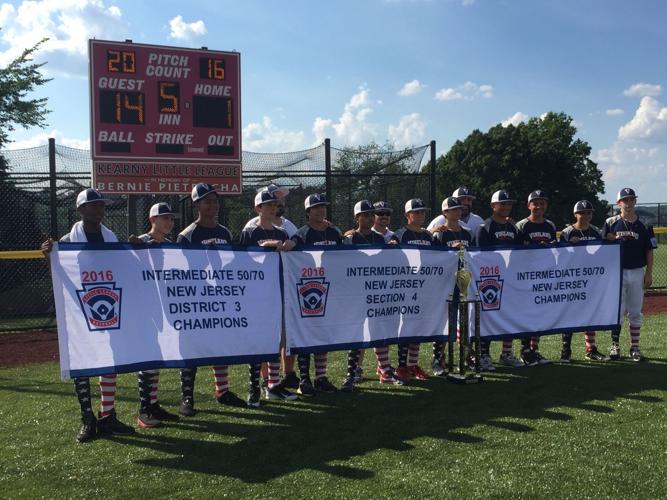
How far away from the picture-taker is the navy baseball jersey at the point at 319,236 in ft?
21.2

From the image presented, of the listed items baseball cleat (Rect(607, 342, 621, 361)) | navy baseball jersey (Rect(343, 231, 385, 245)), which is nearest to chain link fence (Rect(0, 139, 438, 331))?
navy baseball jersey (Rect(343, 231, 385, 245))

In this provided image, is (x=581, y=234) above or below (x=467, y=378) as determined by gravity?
above

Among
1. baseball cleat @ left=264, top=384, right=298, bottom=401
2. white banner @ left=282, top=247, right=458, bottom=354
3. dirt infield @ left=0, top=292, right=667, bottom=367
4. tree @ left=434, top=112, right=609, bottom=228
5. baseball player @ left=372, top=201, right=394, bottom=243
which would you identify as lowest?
dirt infield @ left=0, top=292, right=667, bottom=367

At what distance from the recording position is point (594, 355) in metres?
7.83

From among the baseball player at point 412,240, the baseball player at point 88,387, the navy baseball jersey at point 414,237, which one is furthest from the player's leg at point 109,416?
the navy baseball jersey at point 414,237

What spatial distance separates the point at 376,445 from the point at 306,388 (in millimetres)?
1838

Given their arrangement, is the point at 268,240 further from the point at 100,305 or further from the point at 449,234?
the point at 449,234

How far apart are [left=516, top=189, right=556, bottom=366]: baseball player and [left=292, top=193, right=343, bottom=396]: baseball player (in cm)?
251

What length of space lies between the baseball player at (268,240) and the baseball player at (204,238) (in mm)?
241

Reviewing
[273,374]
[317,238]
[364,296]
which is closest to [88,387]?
[273,374]

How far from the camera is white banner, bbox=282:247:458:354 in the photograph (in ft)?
20.4

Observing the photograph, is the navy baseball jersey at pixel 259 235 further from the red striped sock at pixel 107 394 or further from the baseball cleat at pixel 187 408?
the red striped sock at pixel 107 394

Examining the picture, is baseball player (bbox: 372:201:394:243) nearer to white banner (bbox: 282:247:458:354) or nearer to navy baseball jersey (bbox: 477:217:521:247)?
white banner (bbox: 282:247:458:354)

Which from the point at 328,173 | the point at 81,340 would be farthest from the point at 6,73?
the point at 81,340
